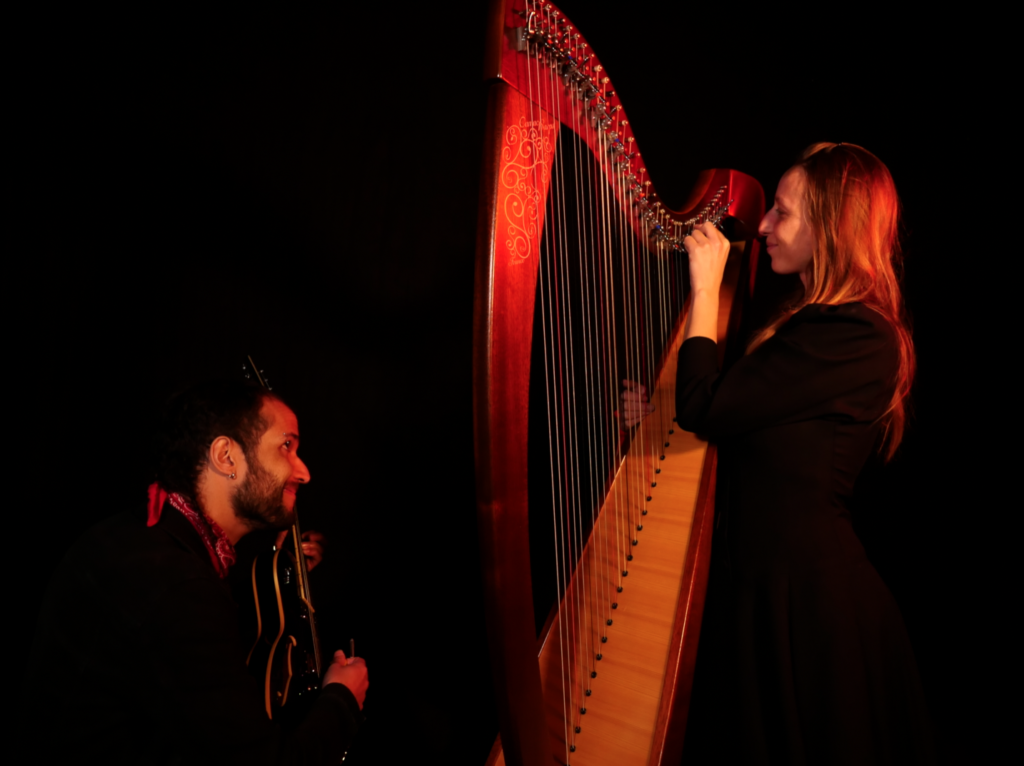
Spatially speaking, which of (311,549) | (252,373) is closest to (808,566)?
(311,549)

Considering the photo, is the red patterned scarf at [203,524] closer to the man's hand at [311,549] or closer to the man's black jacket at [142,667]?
the man's black jacket at [142,667]

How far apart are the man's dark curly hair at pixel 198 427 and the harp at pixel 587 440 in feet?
2.02

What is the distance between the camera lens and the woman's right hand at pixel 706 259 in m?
1.31

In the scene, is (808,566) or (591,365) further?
(591,365)

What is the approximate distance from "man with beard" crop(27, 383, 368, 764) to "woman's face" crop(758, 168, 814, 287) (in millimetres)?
1348

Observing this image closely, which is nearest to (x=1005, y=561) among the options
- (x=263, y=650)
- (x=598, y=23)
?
(x=263, y=650)

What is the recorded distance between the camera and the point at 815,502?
1.16 metres

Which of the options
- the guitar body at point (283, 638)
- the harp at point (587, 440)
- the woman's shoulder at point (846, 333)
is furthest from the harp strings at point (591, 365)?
the guitar body at point (283, 638)

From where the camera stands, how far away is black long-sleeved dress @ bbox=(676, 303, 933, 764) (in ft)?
3.57

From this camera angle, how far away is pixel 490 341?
70cm

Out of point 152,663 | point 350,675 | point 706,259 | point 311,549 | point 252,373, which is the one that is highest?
point 706,259

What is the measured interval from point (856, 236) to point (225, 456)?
138cm

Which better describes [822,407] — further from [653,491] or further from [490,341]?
[490,341]

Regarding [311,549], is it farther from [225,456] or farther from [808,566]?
[808,566]
